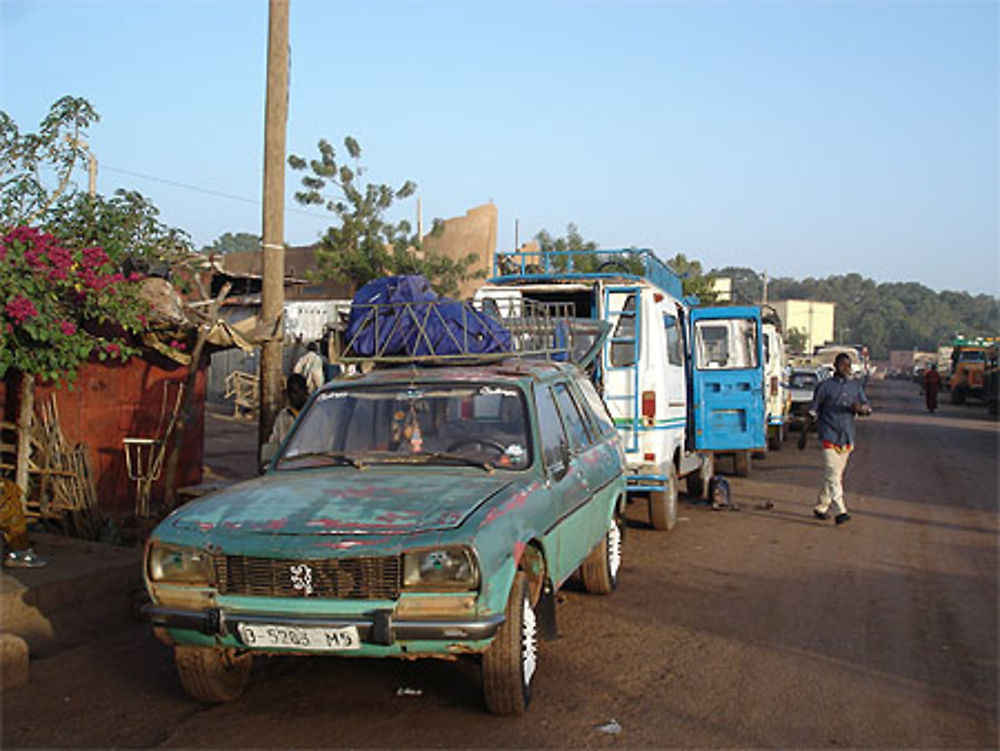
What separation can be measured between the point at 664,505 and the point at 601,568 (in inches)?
121

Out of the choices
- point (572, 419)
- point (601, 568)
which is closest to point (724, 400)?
point (601, 568)

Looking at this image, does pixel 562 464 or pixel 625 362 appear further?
pixel 625 362

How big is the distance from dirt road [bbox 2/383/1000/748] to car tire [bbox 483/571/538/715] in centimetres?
11

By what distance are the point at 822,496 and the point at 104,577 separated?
7658 mm

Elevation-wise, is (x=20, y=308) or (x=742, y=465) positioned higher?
(x=20, y=308)

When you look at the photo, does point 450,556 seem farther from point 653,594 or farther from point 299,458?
point 653,594

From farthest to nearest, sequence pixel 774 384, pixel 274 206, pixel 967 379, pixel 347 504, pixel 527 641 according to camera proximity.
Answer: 1. pixel 967 379
2. pixel 774 384
3. pixel 274 206
4. pixel 527 641
5. pixel 347 504

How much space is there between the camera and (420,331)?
23.7 ft

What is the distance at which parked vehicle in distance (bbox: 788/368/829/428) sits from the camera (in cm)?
2444

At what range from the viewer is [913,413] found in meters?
36.6

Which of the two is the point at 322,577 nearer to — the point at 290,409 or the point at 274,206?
the point at 290,409

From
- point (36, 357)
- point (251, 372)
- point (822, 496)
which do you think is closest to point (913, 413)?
point (251, 372)

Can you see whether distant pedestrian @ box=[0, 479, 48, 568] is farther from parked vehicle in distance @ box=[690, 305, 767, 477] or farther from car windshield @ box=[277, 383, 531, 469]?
parked vehicle in distance @ box=[690, 305, 767, 477]

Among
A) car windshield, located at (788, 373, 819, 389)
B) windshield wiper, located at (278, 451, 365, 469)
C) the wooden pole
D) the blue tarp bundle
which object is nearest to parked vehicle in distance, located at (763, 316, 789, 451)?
car windshield, located at (788, 373, 819, 389)
